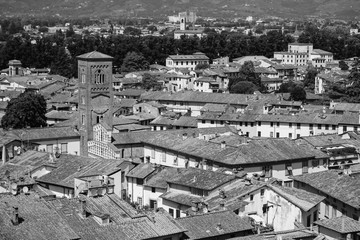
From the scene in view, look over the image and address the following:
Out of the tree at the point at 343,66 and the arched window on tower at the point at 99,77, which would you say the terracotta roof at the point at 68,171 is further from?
the tree at the point at 343,66

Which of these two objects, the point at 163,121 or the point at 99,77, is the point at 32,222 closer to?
the point at 99,77

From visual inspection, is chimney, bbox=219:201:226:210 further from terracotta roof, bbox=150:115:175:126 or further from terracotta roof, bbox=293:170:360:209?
terracotta roof, bbox=150:115:175:126

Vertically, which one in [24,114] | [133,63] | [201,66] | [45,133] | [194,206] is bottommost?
[201,66]

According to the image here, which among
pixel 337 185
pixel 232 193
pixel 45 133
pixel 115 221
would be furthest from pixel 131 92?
pixel 115 221

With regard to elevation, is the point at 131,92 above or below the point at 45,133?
below

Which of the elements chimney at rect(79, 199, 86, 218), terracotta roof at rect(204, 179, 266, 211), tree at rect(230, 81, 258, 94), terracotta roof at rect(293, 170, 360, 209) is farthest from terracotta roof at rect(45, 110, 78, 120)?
chimney at rect(79, 199, 86, 218)

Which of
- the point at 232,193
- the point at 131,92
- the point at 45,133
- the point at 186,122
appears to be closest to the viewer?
the point at 232,193

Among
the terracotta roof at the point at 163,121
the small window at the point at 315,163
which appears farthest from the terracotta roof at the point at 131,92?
the small window at the point at 315,163
